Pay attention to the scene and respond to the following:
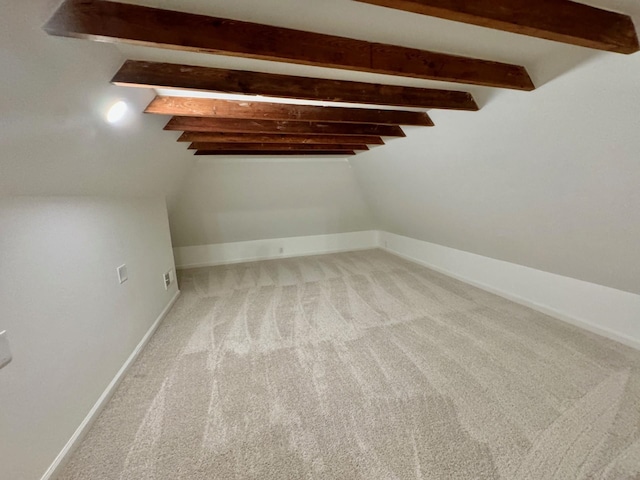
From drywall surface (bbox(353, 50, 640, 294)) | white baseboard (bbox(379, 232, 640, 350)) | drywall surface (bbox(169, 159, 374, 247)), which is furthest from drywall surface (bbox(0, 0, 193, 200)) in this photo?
white baseboard (bbox(379, 232, 640, 350))

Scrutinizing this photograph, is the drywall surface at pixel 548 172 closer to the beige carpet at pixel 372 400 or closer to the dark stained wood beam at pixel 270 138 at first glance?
the dark stained wood beam at pixel 270 138

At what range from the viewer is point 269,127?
7.69 ft

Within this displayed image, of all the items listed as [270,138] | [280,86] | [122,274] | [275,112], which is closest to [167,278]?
[122,274]

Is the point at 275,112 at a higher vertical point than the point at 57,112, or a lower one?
higher

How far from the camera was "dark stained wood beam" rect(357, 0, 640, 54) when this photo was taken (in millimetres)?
888

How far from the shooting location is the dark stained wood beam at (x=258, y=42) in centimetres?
92

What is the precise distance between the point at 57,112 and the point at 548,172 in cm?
267

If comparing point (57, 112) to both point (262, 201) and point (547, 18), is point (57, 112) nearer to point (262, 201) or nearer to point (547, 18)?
point (547, 18)

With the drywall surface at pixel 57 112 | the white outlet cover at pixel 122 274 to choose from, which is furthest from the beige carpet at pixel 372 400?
the drywall surface at pixel 57 112

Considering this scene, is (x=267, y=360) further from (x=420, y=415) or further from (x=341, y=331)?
(x=420, y=415)

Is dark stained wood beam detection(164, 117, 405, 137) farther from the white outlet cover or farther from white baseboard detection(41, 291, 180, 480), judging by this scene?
white baseboard detection(41, 291, 180, 480)

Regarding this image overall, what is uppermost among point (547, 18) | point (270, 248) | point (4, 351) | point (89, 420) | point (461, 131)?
point (547, 18)

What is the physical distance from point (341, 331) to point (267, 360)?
0.74 metres

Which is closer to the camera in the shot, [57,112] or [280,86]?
[57,112]
